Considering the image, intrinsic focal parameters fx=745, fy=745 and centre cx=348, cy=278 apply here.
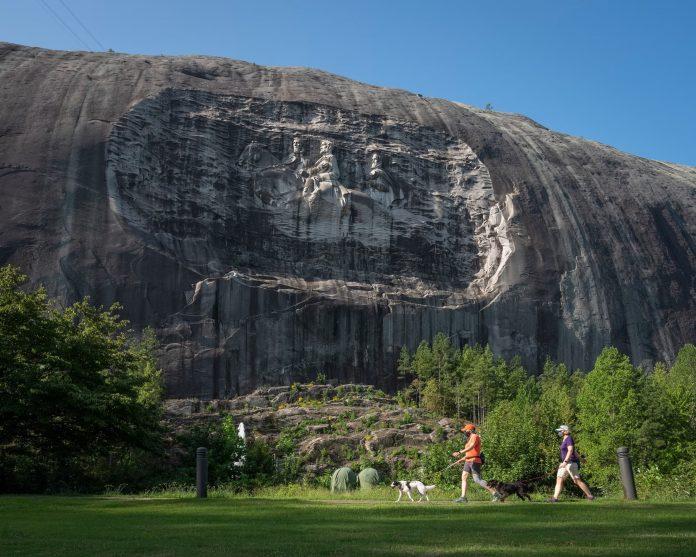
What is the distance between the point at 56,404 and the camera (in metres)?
18.3

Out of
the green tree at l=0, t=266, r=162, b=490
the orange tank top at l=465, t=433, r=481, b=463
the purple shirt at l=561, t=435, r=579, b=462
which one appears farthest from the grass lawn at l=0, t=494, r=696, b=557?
the green tree at l=0, t=266, r=162, b=490

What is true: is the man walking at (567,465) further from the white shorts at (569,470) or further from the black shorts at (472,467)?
the black shorts at (472,467)

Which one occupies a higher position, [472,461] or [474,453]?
[474,453]

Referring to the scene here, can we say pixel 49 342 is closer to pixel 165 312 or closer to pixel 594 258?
pixel 165 312

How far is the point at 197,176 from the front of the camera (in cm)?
4509

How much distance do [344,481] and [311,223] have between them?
28490 mm

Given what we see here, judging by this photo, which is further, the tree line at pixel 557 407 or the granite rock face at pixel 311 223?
the granite rock face at pixel 311 223

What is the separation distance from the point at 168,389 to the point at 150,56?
26513mm

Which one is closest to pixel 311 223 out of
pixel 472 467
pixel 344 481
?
pixel 344 481

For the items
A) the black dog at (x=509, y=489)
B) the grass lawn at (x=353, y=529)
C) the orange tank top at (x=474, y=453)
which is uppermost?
the orange tank top at (x=474, y=453)

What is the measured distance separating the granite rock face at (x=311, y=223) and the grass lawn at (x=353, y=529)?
91.8 ft

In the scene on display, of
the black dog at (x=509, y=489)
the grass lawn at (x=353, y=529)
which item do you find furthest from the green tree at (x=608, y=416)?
the grass lawn at (x=353, y=529)

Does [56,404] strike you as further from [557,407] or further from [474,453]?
[557,407]

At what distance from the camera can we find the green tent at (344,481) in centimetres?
1920
